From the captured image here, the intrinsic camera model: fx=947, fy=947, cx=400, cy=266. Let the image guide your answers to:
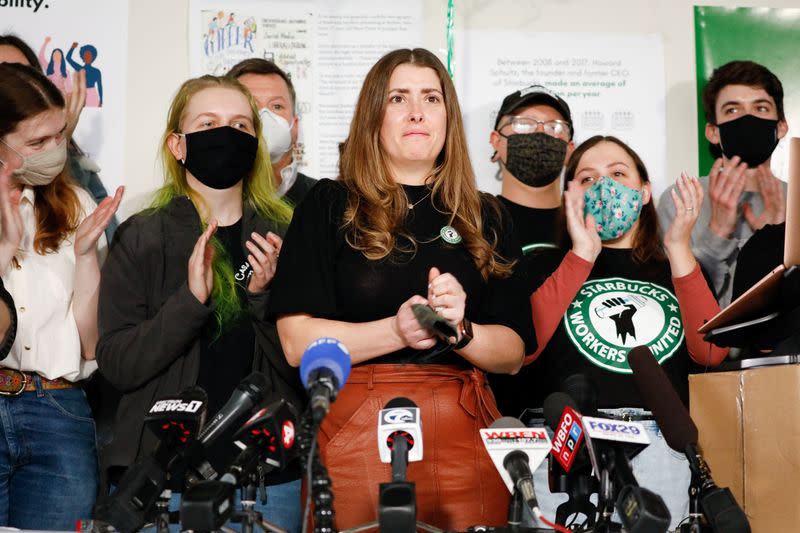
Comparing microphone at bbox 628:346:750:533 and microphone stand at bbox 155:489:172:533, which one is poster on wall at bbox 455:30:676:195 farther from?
microphone stand at bbox 155:489:172:533

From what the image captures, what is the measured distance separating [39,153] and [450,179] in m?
1.46

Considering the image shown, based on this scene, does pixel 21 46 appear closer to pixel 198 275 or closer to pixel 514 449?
pixel 198 275

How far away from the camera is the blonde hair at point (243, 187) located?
325 centimetres

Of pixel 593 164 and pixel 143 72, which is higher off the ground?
pixel 143 72

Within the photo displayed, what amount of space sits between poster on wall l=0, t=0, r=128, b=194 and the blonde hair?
67cm

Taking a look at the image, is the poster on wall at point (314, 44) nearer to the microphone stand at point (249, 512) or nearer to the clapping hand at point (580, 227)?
the clapping hand at point (580, 227)

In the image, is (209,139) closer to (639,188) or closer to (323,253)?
(323,253)

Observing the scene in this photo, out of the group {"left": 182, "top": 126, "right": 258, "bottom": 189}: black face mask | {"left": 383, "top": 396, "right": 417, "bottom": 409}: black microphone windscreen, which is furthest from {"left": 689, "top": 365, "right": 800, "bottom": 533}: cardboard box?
{"left": 182, "top": 126, "right": 258, "bottom": 189}: black face mask

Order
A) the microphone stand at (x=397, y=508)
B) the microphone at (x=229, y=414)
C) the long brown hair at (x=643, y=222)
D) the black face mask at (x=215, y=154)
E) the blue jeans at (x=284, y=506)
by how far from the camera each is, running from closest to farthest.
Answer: the microphone stand at (x=397, y=508), the microphone at (x=229, y=414), the blue jeans at (x=284, y=506), the black face mask at (x=215, y=154), the long brown hair at (x=643, y=222)

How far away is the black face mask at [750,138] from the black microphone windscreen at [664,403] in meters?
2.01

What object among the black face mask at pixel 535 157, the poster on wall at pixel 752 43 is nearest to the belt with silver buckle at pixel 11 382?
the black face mask at pixel 535 157

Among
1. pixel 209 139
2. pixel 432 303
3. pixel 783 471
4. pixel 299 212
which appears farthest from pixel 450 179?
pixel 783 471

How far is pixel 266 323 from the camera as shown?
3076 mm

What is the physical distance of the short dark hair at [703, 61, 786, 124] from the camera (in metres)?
4.08
